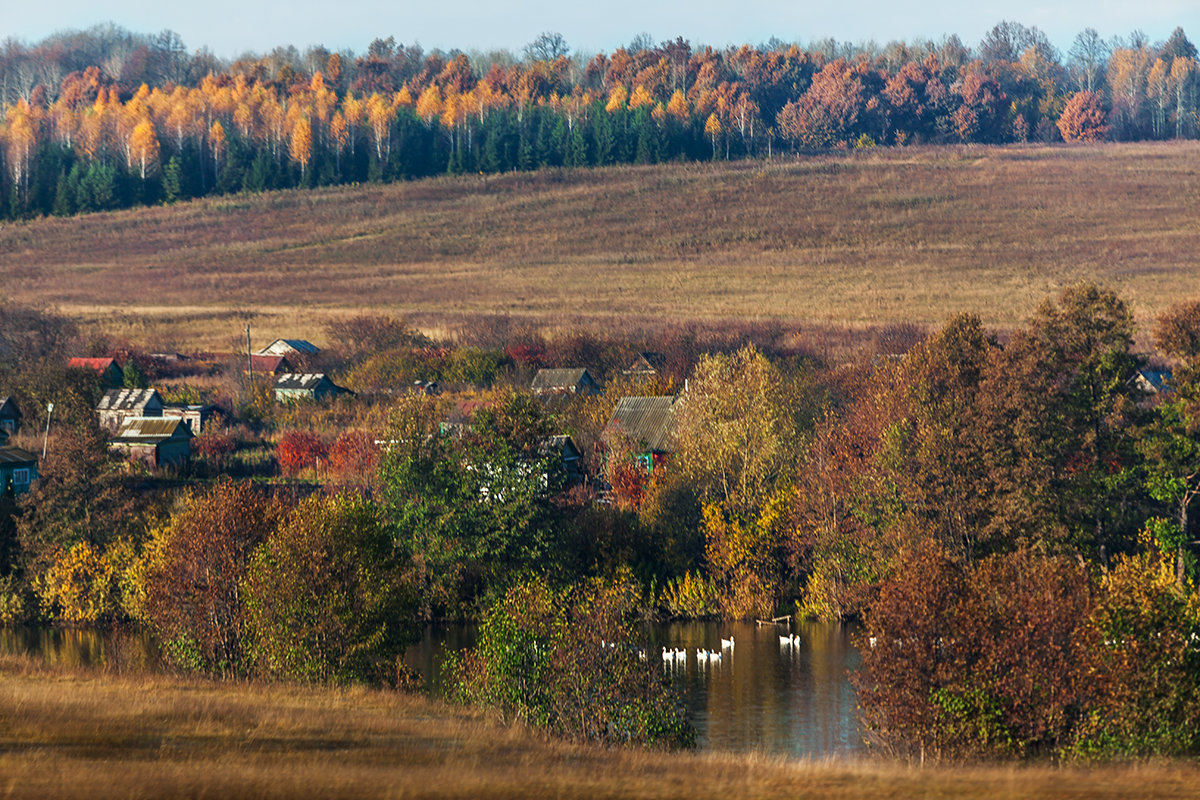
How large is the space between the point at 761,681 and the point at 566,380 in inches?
2001

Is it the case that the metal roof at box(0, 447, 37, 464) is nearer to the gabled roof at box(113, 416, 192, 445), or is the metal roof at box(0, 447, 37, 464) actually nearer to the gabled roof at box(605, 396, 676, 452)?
the gabled roof at box(113, 416, 192, 445)

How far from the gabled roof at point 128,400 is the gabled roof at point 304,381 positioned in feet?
27.9

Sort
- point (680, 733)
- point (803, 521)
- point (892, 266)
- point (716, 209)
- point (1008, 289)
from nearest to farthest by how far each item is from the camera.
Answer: point (680, 733) < point (803, 521) < point (1008, 289) < point (892, 266) < point (716, 209)

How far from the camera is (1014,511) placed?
147 feet

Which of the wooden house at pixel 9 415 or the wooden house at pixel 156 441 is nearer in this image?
the wooden house at pixel 156 441

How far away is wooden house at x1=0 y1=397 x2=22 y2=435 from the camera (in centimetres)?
8081

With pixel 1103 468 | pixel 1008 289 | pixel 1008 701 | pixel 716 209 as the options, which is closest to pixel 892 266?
pixel 1008 289

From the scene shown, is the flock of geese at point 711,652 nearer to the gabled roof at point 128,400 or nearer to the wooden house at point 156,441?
the wooden house at point 156,441

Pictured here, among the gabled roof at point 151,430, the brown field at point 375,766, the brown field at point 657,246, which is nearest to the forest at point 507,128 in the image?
the brown field at point 657,246

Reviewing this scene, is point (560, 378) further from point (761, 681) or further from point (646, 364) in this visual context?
point (761, 681)

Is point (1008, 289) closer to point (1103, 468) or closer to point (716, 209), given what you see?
point (716, 209)

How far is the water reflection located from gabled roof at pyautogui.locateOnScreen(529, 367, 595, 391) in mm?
40182

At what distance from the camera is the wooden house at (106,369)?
3627 inches

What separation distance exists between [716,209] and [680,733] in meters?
122
